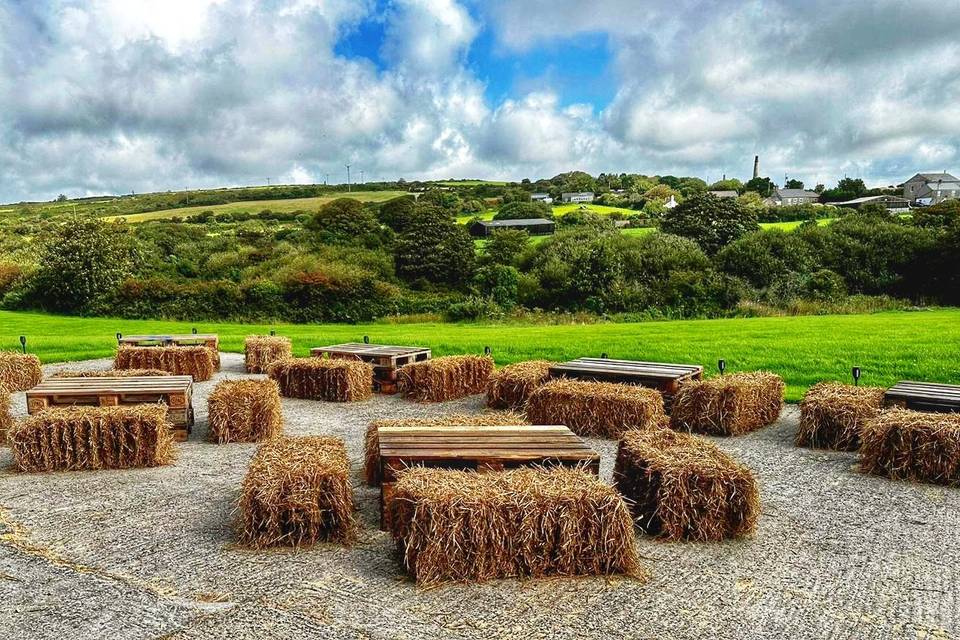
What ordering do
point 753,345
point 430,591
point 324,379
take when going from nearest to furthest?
point 430,591 < point 324,379 < point 753,345

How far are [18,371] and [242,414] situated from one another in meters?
8.60

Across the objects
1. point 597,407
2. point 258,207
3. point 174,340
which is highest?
point 258,207

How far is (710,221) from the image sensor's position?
2207 inches

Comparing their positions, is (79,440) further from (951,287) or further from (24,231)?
(24,231)

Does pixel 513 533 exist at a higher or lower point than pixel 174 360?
lower

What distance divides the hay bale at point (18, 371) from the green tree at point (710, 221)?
45.2m

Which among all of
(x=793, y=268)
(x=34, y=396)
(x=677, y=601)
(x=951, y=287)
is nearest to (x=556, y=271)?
(x=793, y=268)

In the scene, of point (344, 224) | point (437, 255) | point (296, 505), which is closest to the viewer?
point (296, 505)

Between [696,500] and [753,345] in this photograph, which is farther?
[753,345]

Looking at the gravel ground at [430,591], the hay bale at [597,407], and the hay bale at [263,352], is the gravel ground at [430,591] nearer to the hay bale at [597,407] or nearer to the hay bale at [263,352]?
the hay bale at [597,407]

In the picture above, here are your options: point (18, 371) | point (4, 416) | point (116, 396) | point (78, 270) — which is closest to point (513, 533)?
point (116, 396)

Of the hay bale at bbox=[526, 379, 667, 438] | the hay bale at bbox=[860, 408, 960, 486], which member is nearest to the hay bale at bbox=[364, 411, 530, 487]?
the hay bale at bbox=[526, 379, 667, 438]

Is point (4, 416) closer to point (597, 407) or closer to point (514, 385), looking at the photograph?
point (514, 385)

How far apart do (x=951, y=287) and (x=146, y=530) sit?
47.4 metres
